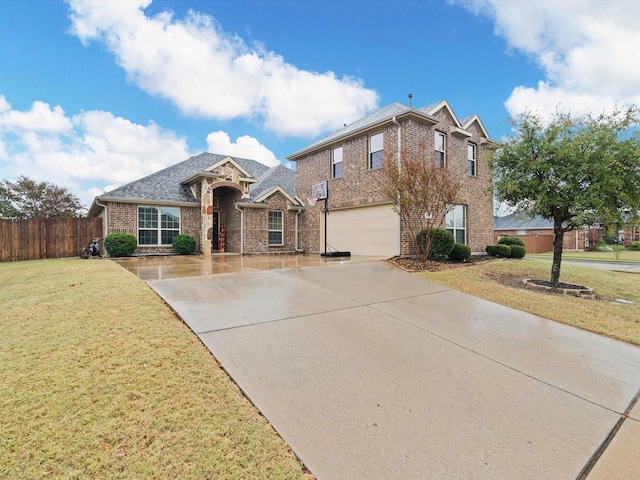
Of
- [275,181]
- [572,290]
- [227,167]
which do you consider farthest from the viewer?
[275,181]

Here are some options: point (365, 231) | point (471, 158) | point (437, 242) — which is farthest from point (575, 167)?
point (365, 231)

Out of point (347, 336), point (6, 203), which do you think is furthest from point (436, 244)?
point (6, 203)

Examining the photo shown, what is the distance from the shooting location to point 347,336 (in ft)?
14.4

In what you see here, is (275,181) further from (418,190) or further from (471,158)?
(471,158)

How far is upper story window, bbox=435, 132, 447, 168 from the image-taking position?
13.6m

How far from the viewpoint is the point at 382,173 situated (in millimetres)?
12977

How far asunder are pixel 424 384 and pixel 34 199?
117 feet

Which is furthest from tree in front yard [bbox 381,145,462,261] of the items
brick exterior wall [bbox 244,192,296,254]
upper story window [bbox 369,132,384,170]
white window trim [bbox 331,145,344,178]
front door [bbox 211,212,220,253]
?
front door [bbox 211,212,220,253]

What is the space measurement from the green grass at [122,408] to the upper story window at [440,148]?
42.0ft

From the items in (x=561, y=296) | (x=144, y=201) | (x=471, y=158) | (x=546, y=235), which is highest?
(x=471, y=158)

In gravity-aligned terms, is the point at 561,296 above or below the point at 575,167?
below

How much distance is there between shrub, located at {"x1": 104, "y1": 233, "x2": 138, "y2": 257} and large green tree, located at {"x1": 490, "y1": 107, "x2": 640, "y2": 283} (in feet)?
49.9

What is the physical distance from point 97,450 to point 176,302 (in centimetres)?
353

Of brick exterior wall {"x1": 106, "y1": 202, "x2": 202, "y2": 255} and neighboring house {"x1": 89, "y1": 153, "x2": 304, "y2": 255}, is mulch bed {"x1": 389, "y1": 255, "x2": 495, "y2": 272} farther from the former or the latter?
brick exterior wall {"x1": 106, "y1": 202, "x2": 202, "y2": 255}
